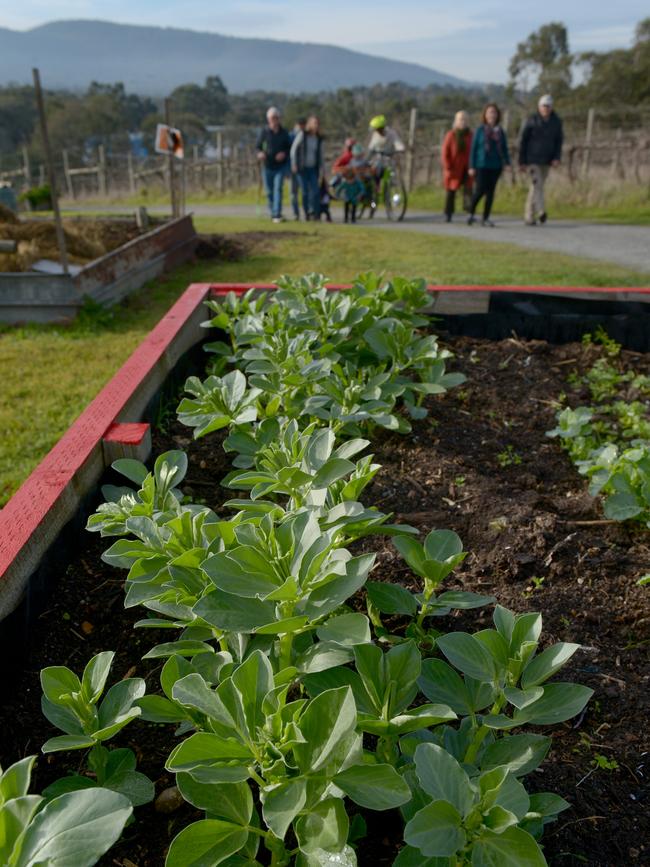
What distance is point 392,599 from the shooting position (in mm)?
1383

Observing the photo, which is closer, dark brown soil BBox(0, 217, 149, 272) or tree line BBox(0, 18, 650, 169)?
dark brown soil BBox(0, 217, 149, 272)

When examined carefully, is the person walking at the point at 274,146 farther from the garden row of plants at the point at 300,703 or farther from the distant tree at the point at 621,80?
the distant tree at the point at 621,80

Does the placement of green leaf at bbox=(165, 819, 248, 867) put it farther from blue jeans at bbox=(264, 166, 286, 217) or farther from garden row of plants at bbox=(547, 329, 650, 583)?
blue jeans at bbox=(264, 166, 286, 217)

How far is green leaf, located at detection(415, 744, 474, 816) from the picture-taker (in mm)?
892

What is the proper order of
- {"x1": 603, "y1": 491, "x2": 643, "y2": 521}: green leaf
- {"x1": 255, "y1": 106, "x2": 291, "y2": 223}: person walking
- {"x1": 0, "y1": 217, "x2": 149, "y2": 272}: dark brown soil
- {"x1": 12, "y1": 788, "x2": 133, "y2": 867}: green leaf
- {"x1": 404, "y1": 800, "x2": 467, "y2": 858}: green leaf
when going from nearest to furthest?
1. {"x1": 12, "y1": 788, "x2": 133, "y2": 867}: green leaf
2. {"x1": 404, "y1": 800, "x2": 467, "y2": 858}: green leaf
3. {"x1": 603, "y1": 491, "x2": 643, "y2": 521}: green leaf
4. {"x1": 0, "y1": 217, "x2": 149, "y2": 272}: dark brown soil
5. {"x1": 255, "y1": 106, "x2": 291, "y2": 223}: person walking

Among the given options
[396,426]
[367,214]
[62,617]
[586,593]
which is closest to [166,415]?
[396,426]

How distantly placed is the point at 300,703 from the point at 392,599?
1.49ft

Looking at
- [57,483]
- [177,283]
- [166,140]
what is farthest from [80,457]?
[166,140]

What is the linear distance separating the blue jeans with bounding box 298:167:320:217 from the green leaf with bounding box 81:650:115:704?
1181 cm

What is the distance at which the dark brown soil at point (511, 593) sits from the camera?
120cm

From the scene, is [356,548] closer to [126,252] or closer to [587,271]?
[126,252]

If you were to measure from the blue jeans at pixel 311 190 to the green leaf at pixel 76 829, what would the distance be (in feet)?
40.0

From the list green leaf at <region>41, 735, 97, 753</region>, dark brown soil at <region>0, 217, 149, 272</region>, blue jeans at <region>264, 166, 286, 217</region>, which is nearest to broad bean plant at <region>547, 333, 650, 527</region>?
green leaf at <region>41, 735, 97, 753</region>

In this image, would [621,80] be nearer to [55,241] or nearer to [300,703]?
[55,241]
